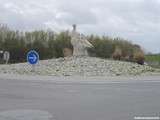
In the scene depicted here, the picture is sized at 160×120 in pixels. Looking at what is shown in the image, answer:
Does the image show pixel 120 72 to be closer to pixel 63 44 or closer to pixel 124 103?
pixel 124 103

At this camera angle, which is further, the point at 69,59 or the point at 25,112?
the point at 69,59

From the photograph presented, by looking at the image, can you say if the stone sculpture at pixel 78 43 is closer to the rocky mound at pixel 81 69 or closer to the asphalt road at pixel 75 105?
the rocky mound at pixel 81 69

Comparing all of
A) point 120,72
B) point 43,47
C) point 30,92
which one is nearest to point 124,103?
point 30,92

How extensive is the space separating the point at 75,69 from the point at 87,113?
2423cm

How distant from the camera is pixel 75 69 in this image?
3769cm

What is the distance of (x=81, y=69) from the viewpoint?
3769 cm

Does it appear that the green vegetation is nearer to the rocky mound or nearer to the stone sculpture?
the stone sculpture

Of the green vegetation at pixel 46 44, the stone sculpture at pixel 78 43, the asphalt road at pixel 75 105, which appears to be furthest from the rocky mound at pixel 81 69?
the green vegetation at pixel 46 44

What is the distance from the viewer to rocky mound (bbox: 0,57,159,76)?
118 feet

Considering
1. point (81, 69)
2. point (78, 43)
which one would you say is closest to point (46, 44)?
point (78, 43)

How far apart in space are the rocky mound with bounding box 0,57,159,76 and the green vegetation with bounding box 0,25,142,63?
25.9m

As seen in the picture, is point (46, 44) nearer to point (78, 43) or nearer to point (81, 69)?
point (78, 43)

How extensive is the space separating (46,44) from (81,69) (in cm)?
4150

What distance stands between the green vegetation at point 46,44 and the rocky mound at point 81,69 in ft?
85.1
